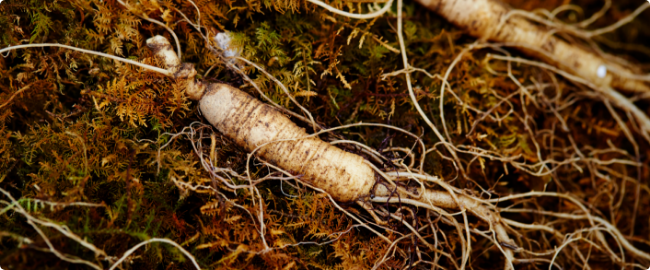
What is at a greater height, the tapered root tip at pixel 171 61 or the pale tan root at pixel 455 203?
the tapered root tip at pixel 171 61

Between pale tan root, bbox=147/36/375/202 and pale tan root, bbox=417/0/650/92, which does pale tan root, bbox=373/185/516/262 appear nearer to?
pale tan root, bbox=147/36/375/202

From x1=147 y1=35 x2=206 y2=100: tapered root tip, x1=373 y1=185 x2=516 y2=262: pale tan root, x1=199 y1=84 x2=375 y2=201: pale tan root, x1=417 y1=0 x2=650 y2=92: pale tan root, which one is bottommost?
x1=373 y1=185 x2=516 y2=262: pale tan root

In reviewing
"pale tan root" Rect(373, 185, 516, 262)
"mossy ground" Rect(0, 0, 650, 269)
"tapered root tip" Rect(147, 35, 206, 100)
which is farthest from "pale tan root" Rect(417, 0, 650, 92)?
"tapered root tip" Rect(147, 35, 206, 100)

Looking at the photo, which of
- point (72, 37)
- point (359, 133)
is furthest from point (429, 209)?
point (72, 37)

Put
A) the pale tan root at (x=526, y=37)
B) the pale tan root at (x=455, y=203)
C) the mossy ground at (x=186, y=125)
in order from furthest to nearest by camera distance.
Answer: the pale tan root at (x=526, y=37) < the pale tan root at (x=455, y=203) < the mossy ground at (x=186, y=125)

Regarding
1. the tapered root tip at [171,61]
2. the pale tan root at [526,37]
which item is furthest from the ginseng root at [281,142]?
the pale tan root at [526,37]

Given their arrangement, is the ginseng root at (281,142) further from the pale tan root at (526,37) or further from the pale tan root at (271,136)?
the pale tan root at (526,37)

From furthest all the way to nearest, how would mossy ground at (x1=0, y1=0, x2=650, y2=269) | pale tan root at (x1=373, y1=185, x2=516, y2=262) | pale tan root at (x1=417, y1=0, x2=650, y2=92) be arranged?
pale tan root at (x1=417, y1=0, x2=650, y2=92) → pale tan root at (x1=373, y1=185, x2=516, y2=262) → mossy ground at (x1=0, y1=0, x2=650, y2=269)

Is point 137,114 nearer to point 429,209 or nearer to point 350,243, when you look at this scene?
point 350,243

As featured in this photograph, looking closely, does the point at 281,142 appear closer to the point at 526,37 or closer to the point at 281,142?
the point at 281,142
